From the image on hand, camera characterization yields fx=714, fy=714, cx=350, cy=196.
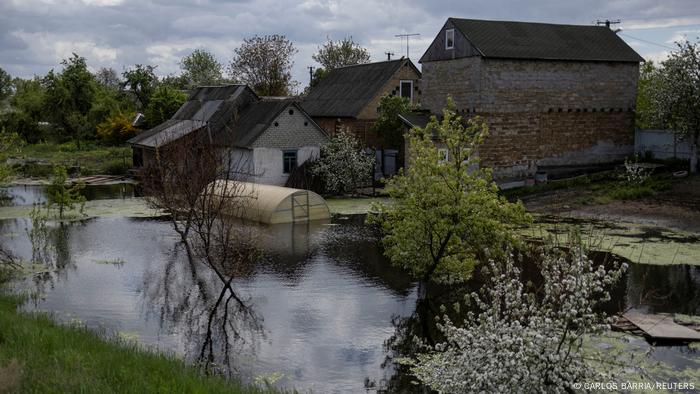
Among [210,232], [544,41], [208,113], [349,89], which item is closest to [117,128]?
[208,113]

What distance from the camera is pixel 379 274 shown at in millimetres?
25406

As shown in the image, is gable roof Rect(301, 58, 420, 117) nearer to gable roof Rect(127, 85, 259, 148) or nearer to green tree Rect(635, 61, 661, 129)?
gable roof Rect(127, 85, 259, 148)

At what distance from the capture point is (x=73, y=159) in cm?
6894

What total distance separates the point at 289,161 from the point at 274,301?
2455 centimetres

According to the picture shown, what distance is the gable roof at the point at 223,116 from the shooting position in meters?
46.4

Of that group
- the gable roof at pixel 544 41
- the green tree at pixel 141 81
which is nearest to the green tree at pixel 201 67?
the green tree at pixel 141 81

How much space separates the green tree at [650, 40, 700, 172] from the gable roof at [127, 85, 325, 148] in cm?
2201

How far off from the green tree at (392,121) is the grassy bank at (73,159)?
2342 centimetres

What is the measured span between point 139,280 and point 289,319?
703 cm

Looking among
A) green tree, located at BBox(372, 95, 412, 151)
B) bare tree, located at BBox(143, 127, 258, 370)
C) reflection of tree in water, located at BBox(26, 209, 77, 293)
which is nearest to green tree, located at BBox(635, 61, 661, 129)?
green tree, located at BBox(372, 95, 412, 151)

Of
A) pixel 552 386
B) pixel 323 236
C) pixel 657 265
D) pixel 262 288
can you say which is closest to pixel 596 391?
pixel 552 386

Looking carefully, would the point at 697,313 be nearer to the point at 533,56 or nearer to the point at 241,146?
the point at 533,56

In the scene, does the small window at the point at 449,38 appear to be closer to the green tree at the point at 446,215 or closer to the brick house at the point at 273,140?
the brick house at the point at 273,140

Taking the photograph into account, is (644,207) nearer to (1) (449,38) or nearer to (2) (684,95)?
(2) (684,95)
